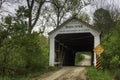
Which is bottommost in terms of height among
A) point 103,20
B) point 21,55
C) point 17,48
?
point 21,55

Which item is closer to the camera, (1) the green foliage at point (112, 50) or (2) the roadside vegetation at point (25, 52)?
(2) the roadside vegetation at point (25, 52)

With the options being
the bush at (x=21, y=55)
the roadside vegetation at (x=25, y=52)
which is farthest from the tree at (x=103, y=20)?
the bush at (x=21, y=55)

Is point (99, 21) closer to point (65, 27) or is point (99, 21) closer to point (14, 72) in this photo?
point (65, 27)

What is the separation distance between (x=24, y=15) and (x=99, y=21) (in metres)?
24.2

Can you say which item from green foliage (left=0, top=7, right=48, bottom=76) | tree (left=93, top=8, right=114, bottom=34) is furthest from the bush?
tree (left=93, top=8, right=114, bottom=34)

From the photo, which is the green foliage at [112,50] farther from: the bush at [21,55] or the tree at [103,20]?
the tree at [103,20]

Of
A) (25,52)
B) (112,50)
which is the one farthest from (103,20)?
(25,52)

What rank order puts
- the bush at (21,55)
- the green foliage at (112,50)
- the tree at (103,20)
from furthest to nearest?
the tree at (103,20) < the green foliage at (112,50) < the bush at (21,55)

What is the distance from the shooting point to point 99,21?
43.4 metres

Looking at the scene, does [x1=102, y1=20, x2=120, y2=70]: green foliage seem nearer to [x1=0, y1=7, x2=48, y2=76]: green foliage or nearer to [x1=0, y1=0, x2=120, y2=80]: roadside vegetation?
[x1=0, y1=0, x2=120, y2=80]: roadside vegetation

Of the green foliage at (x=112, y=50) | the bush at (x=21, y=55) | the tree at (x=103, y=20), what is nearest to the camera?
the bush at (x=21, y=55)

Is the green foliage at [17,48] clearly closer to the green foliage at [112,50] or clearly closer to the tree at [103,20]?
the green foliage at [112,50]

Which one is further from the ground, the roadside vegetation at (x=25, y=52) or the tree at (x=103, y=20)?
the tree at (x=103, y=20)

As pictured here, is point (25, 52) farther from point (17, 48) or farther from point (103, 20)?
point (103, 20)
